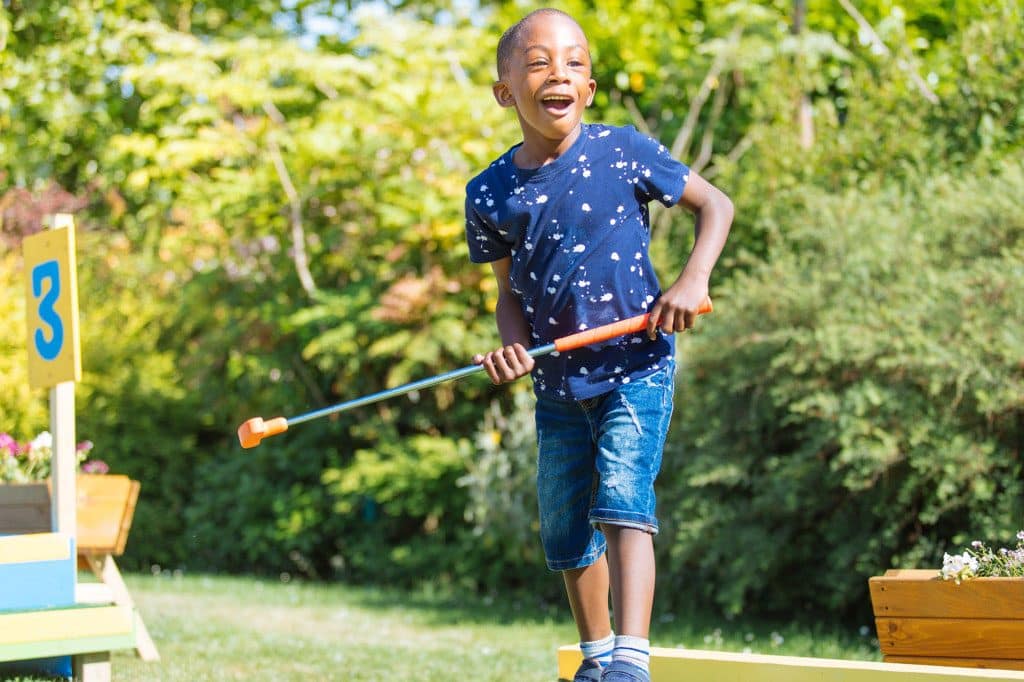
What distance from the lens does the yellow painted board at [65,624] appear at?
3.48 meters

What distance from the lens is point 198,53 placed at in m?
8.45

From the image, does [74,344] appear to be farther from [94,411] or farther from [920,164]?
[94,411]

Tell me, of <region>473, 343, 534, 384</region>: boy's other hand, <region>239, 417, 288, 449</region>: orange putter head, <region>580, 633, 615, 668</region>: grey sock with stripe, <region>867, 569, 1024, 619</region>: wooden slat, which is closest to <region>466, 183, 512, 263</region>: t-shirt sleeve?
<region>473, 343, 534, 384</region>: boy's other hand

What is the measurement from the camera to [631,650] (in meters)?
2.61

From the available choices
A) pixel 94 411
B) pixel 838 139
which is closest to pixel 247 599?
pixel 94 411

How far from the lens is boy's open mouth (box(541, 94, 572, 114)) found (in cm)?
276

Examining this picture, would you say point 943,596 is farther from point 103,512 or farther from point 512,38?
point 103,512

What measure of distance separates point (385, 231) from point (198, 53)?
1.99 metres

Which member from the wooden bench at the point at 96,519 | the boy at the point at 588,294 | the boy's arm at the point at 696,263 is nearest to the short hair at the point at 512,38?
the boy at the point at 588,294

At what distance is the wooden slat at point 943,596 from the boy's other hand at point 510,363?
1.01 metres

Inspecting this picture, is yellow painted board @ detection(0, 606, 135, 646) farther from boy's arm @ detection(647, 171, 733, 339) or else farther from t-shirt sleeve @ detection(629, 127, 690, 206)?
t-shirt sleeve @ detection(629, 127, 690, 206)

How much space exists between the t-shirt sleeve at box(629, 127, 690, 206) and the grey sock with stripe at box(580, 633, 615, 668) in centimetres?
101

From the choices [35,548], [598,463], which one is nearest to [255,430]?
[598,463]

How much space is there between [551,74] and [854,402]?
267 cm
